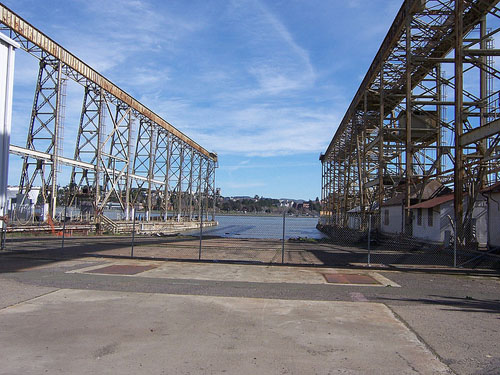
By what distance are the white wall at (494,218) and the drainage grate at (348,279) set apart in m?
8.80

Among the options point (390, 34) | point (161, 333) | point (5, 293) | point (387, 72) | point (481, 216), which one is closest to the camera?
point (161, 333)

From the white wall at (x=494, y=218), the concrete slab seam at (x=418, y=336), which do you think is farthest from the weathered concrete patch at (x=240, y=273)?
the white wall at (x=494, y=218)

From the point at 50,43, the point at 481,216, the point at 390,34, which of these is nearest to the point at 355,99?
the point at 390,34

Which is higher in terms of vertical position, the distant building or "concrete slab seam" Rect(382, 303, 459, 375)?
the distant building

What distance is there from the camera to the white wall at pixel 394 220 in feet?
93.5

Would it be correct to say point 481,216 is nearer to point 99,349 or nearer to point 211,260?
point 211,260

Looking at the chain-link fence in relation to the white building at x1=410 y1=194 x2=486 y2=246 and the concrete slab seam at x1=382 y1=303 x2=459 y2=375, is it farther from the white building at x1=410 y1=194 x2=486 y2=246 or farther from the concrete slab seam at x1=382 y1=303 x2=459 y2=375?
the concrete slab seam at x1=382 y1=303 x2=459 y2=375

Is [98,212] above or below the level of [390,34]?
below

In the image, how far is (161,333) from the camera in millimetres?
6133

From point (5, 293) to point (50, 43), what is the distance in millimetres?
26706

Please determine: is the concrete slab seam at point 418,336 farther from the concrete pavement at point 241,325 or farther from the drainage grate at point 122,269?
the drainage grate at point 122,269

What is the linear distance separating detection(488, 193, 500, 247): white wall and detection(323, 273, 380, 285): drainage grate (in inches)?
347

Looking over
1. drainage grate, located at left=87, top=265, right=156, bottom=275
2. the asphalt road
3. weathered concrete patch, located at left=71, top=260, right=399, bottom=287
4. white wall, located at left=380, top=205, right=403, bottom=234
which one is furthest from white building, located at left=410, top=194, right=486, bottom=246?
drainage grate, located at left=87, top=265, right=156, bottom=275

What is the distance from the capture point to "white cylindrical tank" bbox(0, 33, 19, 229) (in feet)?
73.9
